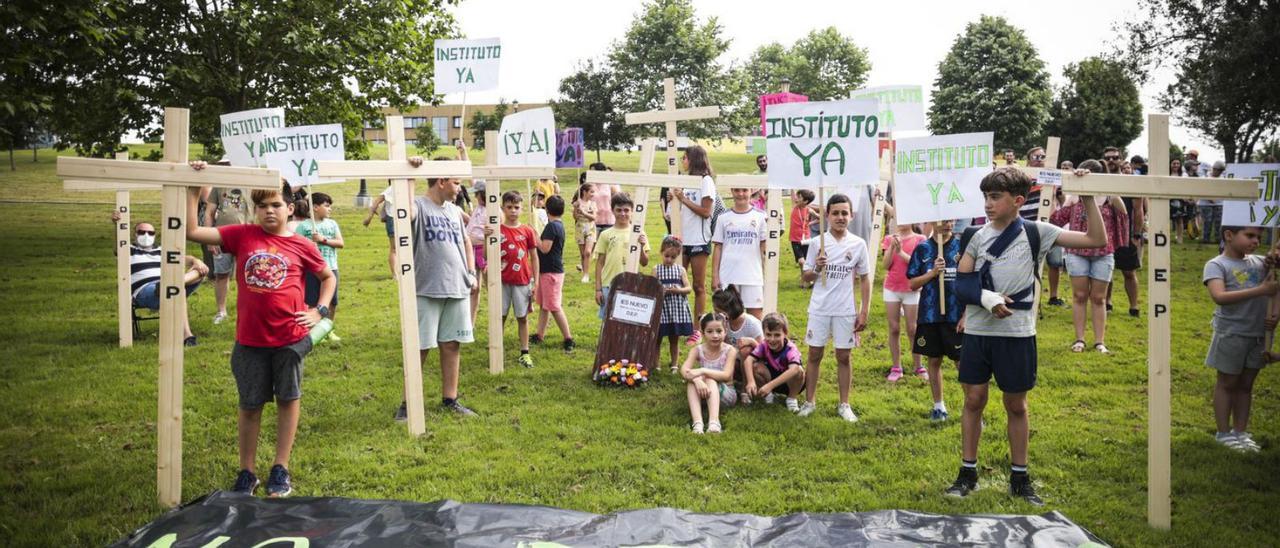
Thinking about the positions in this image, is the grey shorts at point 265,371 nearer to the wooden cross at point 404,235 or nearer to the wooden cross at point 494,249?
the wooden cross at point 404,235

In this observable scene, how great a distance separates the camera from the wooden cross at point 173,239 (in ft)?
18.8

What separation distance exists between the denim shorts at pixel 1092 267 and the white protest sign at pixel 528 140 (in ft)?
20.0

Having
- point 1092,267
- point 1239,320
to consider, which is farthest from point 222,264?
point 1239,320

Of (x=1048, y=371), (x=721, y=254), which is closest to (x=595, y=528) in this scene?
(x=721, y=254)

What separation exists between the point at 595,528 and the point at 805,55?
91.3 meters

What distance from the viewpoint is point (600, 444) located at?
7.36 meters

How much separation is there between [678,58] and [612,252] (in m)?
53.4

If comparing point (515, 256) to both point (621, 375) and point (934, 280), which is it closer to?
point (621, 375)

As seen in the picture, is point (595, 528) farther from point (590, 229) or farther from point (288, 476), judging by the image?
point (590, 229)

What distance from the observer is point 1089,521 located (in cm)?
573

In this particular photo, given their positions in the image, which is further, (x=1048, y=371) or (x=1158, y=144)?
(x=1048, y=371)

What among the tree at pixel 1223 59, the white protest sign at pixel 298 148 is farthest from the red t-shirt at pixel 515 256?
the tree at pixel 1223 59

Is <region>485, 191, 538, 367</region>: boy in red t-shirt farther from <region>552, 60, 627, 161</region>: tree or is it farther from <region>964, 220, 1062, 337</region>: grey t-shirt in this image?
<region>552, 60, 627, 161</region>: tree

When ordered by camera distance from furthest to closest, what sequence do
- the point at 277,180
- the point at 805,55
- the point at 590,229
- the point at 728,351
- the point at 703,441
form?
the point at 805,55 < the point at 590,229 < the point at 728,351 < the point at 703,441 < the point at 277,180
